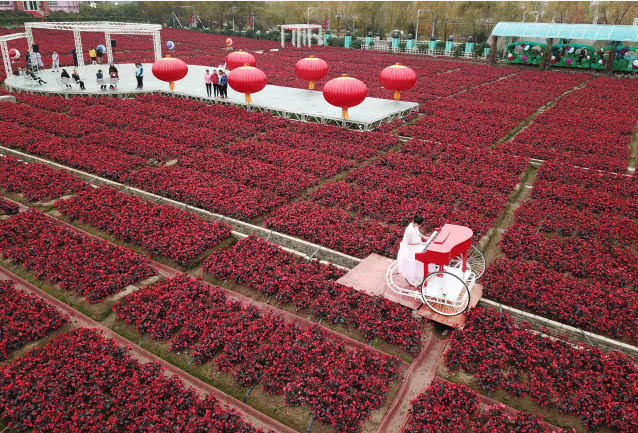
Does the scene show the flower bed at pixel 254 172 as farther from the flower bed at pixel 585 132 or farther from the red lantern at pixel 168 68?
the red lantern at pixel 168 68

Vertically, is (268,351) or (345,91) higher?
(345,91)

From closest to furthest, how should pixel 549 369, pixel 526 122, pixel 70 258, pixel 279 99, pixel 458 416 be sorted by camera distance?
pixel 458 416
pixel 549 369
pixel 70 258
pixel 526 122
pixel 279 99

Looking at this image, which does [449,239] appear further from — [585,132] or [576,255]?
[585,132]

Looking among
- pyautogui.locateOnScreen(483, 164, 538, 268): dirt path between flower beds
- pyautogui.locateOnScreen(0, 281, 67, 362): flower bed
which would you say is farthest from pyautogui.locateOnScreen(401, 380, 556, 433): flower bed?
pyautogui.locateOnScreen(0, 281, 67, 362): flower bed

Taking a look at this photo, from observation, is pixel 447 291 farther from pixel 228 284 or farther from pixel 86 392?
pixel 86 392

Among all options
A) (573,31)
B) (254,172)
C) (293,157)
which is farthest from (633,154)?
(573,31)

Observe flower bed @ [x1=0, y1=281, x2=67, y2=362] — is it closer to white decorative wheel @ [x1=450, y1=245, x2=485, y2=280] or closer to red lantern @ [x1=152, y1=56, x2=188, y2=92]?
white decorative wheel @ [x1=450, y1=245, x2=485, y2=280]
